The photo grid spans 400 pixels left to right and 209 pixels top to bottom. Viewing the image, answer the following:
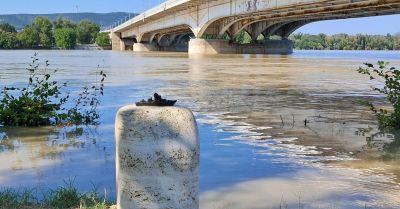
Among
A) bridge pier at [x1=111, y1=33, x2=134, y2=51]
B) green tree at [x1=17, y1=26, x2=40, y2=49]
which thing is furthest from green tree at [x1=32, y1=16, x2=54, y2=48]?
bridge pier at [x1=111, y1=33, x2=134, y2=51]

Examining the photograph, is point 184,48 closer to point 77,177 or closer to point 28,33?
point 28,33

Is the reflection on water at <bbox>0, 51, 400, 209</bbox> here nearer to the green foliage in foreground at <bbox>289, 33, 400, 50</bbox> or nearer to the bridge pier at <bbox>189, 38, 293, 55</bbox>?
the bridge pier at <bbox>189, 38, 293, 55</bbox>

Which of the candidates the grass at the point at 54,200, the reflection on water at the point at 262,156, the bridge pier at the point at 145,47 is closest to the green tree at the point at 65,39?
the bridge pier at the point at 145,47

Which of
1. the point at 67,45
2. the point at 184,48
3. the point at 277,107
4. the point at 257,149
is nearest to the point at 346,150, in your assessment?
the point at 257,149

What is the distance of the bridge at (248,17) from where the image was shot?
4278cm

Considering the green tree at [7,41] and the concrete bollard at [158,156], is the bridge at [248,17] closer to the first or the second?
the concrete bollard at [158,156]

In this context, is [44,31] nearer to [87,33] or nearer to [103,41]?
[87,33]

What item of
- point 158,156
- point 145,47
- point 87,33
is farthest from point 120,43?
point 158,156

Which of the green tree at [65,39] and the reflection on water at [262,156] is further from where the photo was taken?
the green tree at [65,39]

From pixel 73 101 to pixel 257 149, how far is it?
6.38 metres

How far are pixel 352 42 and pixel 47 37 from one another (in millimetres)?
91026

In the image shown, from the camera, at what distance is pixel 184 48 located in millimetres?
106812

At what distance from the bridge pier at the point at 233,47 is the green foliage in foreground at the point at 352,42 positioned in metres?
80.9

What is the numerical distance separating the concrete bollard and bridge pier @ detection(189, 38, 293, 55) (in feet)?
203
